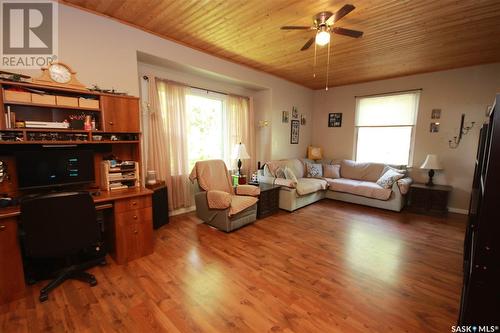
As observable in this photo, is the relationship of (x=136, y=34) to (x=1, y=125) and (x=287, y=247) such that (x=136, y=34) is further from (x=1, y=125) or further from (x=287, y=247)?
(x=287, y=247)

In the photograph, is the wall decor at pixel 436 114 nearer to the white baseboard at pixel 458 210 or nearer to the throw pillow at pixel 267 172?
the white baseboard at pixel 458 210

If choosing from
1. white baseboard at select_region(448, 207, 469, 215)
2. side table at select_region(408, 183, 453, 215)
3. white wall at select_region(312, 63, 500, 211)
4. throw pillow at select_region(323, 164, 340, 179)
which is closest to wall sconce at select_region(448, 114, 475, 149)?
white wall at select_region(312, 63, 500, 211)

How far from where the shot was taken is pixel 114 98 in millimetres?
2412

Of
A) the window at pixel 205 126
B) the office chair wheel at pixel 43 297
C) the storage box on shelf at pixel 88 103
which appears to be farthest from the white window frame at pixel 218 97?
the office chair wheel at pixel 43 297

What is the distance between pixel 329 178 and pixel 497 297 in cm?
422

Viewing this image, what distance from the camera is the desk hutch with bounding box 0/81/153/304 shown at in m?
1.81

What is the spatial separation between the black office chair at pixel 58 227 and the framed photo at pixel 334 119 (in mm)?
5411

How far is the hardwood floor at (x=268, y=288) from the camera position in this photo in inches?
64.2

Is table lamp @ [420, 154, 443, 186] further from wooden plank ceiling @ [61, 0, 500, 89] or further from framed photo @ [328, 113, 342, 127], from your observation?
framed photo @ [328, 113, 342, 127]

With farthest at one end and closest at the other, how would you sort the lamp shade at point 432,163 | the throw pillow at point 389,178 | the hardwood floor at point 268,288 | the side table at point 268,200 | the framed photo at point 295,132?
the framed photo at point 295,132 < the throw pillow at point 389,178 < the lamp shade at point 432,163 < the side table at point 268,200 < the hardwood floor at point 268,288

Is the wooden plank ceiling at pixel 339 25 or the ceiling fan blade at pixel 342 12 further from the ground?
the wooden plank ceiling at pixel 339 25

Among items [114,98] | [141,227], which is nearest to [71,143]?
[114,98]

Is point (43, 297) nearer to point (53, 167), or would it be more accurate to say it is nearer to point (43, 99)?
point (53, 167)

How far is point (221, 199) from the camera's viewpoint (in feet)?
10.2
